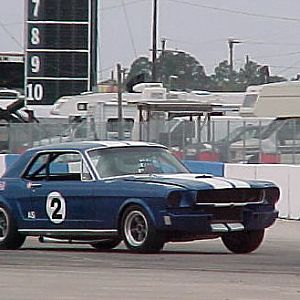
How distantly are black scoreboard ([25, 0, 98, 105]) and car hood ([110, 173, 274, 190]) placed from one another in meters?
36.3

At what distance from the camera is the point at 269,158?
2630 centimetres

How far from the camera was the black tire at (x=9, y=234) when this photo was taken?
1582cm

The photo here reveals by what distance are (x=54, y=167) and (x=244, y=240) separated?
295 cm

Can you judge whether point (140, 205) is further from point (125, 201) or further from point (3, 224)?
point (3, 224)

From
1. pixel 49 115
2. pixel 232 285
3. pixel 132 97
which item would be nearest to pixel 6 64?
pixel 49 115

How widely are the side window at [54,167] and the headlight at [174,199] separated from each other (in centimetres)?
181

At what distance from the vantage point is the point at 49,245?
668 inches

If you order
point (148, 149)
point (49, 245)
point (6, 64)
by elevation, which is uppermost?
point (6, 64)

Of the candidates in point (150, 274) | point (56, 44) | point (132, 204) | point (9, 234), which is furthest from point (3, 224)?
point (56, 44)

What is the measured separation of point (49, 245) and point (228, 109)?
2559 centimetres

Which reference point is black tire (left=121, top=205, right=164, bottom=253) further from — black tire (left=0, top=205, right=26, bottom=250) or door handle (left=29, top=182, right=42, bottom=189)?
black tire (left=0, top=205, right=26, bottom=250)

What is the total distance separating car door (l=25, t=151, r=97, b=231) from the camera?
1503 centimetres

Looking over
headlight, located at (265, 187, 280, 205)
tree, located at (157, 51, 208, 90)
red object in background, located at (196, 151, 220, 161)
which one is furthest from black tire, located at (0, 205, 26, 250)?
tree, located at (157, 51, 208, 90)

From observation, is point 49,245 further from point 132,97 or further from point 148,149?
point 132,97
